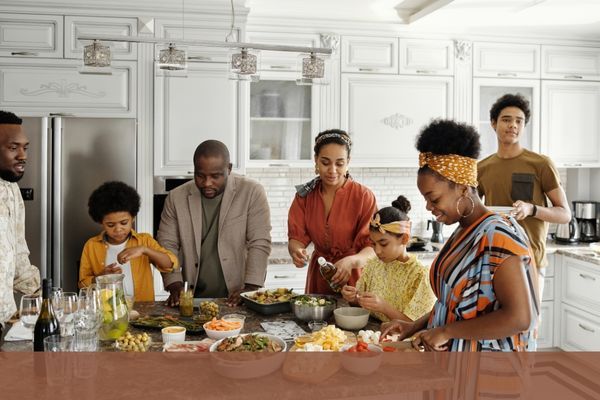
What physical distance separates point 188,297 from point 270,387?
1781 mm

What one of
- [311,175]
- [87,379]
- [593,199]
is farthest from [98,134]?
→ [593,199]

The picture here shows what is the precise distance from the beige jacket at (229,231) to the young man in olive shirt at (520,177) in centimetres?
148

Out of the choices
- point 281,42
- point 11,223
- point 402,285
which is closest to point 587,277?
point 402,285

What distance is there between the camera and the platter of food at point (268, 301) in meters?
2.25

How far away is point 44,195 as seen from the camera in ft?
12.4

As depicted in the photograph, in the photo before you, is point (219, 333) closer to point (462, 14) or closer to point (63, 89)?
point (63, 89)

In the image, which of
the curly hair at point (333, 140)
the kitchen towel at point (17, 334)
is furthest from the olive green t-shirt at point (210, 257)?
the kitchen towel at point (17, 334)

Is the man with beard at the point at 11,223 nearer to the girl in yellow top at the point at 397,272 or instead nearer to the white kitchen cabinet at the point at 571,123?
the girl in yellow top at the point at 397,272

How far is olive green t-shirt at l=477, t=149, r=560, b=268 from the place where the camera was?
3.32 meters

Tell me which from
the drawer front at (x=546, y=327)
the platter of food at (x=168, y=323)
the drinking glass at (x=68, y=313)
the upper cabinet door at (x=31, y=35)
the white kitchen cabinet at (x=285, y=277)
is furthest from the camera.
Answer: the drawer front at (x=546, y=327)

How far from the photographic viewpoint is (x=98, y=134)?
3887mm

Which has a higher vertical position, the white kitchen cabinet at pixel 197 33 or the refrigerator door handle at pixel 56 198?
the white kitchen cabinet at pixel 197 33

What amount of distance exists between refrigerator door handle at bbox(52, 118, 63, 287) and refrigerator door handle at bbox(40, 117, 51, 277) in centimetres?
4

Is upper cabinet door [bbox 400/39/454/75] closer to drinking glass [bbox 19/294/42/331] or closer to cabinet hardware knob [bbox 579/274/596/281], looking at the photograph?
cabinet hardware knob [bbox 579/274/596/281]
